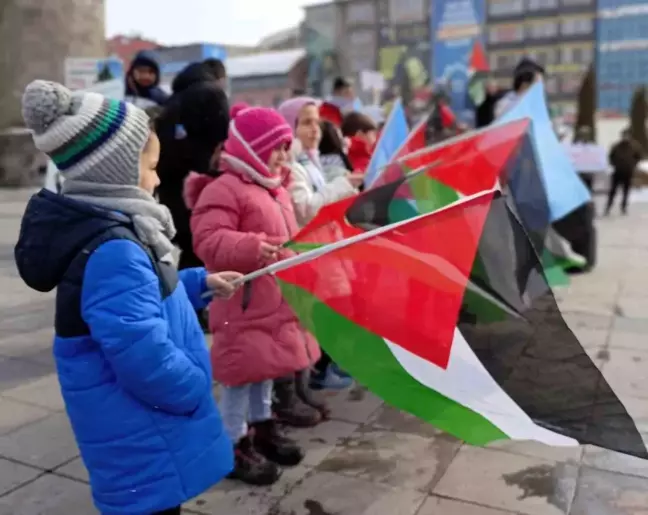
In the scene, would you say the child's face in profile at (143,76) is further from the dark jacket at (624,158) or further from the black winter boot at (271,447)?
the dark jacket at (624,158)

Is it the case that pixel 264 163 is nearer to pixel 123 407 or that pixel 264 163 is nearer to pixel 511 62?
pixel 123 407

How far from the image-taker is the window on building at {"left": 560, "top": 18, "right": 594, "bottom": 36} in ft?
95.1

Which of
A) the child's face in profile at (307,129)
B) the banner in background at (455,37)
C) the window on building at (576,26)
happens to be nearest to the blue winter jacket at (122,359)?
the child's face in profile at (307,129)

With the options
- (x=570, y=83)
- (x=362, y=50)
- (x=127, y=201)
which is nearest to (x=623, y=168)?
(x=127, y=201)

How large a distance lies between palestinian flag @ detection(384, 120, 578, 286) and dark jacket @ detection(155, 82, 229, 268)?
1106 millimetres

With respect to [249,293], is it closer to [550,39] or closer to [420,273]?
[420,273]

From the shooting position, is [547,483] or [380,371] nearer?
[380,371]

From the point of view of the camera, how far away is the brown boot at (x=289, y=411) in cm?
403

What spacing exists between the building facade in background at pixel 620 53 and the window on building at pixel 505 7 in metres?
4.48

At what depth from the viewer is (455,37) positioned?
3203 cm

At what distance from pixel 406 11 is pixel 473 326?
3634 cm

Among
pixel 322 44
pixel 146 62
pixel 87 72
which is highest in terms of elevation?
pixel 322 44

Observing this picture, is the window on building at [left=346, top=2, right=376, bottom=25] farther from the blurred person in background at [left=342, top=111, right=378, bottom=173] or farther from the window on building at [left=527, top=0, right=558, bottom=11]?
the blurred person in background at [left=342, top=111, right=378, bottom=173]

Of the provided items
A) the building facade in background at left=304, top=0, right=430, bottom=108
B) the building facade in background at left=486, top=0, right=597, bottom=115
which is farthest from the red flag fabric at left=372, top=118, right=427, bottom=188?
the building facade in background at left=304, top=0, right=430, bottom=108
